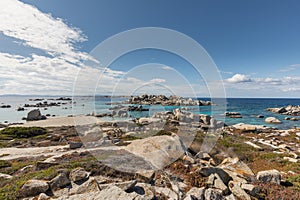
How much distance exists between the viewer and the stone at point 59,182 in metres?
7.04

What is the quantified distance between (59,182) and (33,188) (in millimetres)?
922

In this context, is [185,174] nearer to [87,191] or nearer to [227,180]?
[227,180]

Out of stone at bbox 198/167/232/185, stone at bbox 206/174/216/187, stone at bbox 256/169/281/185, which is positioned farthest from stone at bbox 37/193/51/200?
stone at bbox 256/169/281/185

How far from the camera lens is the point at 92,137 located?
2283 cm

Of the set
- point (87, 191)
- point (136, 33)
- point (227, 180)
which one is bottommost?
point (227, 180)

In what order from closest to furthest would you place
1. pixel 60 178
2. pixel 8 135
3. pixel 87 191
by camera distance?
pixel 87 191, pixel 60 178, pixel 8 135

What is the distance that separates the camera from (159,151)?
11.9 meters

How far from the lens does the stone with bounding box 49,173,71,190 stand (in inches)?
277

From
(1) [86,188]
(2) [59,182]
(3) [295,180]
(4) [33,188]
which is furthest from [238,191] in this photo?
(4) [33,188]

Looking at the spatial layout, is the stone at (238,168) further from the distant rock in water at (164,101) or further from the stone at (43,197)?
the distant rock in water at (164,101)

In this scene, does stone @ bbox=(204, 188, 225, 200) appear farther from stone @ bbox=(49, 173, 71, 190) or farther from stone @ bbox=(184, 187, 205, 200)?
stone @ bbox=(49, 173, 71, 190)

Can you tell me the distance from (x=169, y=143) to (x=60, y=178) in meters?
7.91

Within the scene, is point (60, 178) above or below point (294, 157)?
above

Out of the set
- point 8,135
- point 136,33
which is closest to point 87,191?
point 136,33
